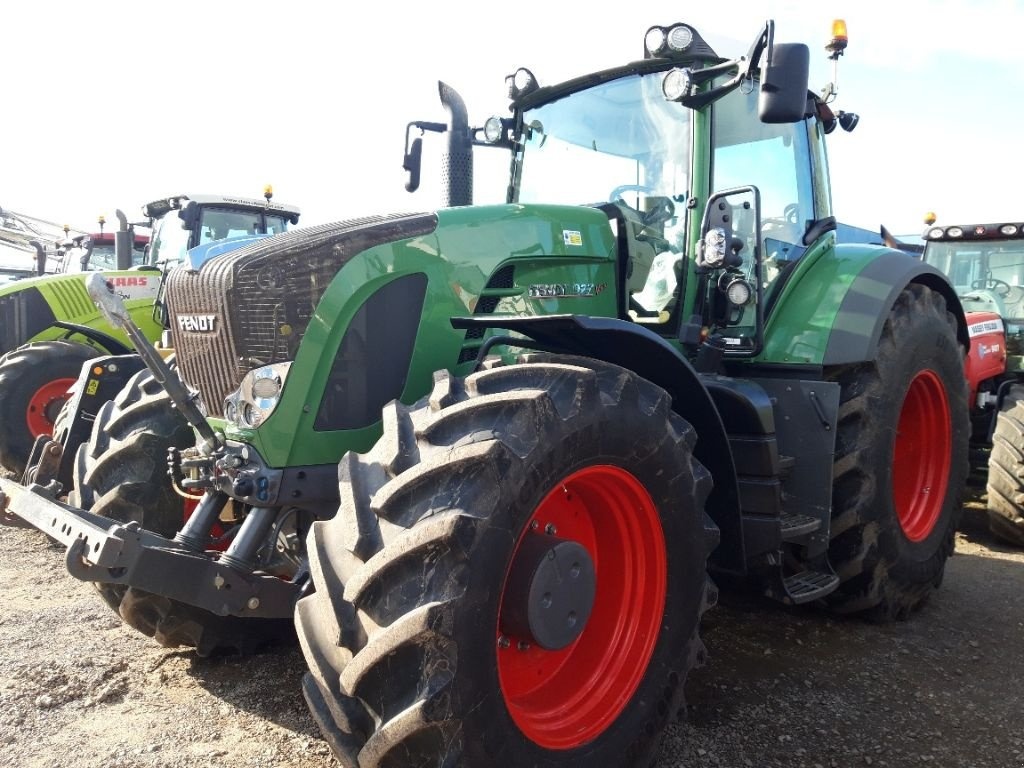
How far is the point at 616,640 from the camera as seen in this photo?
2748mm

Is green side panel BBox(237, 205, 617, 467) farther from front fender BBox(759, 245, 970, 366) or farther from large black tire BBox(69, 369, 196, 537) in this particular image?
front fender BBox(759, 245, 970, 366)

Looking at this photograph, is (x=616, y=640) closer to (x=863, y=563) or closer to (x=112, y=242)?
(x=863, y=563)

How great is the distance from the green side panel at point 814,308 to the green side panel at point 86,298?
6.17 metres

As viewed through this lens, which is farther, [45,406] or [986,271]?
[986,271]

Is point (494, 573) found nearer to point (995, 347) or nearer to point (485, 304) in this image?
point (485, 304)

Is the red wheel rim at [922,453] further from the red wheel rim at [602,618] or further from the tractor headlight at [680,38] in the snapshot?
the red wheel rim at [602,618]

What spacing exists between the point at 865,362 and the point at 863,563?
0.91 meters

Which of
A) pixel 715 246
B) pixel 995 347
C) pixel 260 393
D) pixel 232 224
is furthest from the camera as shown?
pixel 232 224

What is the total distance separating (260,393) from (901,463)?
3494 millimetres

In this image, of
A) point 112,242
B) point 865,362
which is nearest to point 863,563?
point 865,362

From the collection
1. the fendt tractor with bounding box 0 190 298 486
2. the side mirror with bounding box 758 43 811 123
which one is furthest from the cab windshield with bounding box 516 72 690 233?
the fendt tractor with bounding box 0 190 298 486

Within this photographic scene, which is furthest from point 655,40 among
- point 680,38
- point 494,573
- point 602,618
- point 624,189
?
point 494,573

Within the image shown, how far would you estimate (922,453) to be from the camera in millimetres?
4535

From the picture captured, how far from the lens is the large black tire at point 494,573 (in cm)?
198
